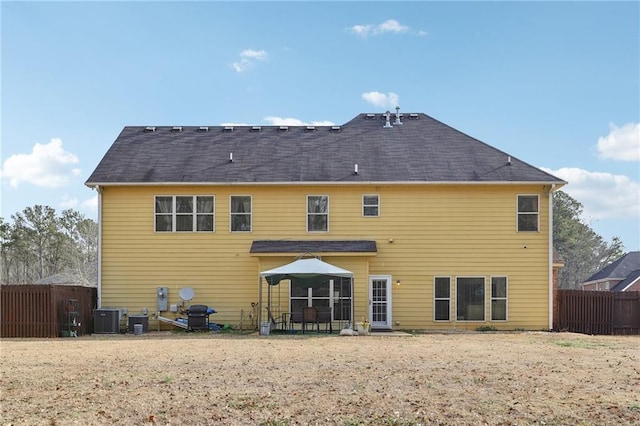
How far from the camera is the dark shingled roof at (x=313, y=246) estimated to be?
23.0 meters

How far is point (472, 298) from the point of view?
2381cm

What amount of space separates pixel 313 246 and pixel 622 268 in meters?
39.4

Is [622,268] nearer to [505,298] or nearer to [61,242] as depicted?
[505,298]

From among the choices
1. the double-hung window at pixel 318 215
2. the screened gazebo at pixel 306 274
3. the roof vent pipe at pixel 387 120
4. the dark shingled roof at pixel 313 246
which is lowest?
the screened gazebo at pixel 306 274

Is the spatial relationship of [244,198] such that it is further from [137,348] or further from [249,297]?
[137,348]

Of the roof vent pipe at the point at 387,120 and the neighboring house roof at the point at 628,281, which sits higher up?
the roof vent pipe at the point at 387,120

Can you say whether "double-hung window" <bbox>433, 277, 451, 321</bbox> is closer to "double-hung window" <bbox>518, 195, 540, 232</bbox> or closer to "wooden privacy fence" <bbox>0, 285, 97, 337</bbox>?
"double-hung window" <bbox>518, 195, 540, 232</bbox>

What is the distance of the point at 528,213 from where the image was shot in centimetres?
2398

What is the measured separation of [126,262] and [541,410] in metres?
17.3

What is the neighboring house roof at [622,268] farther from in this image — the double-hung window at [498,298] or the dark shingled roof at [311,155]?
the double-hung window at [498,298]

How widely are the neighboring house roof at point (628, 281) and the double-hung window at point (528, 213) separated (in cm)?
3035

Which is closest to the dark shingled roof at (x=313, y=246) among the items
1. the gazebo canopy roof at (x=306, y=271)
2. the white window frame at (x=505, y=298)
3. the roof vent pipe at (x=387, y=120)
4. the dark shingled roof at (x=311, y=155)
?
the gazebo canopy roof at (x=306, y=271)

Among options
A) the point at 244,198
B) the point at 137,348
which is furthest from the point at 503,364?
the point at 244,198

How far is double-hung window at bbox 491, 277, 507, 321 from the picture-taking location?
23750mm
